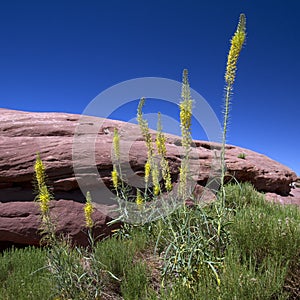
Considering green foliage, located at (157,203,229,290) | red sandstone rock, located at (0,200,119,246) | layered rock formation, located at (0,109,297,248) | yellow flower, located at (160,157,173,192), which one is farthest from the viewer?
layered rock formation, located at (0,109,297,248)

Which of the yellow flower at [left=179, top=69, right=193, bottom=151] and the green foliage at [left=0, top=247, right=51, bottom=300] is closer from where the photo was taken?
the yellow flower at [left=179, top=69, right=193, bottom=151]

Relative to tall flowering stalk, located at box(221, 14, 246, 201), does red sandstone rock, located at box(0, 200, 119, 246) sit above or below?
below

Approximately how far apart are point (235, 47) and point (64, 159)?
4.39 m

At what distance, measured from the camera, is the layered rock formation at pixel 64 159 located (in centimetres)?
600

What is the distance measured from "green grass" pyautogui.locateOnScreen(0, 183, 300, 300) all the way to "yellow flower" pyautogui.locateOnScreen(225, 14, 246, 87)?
4.57 ft

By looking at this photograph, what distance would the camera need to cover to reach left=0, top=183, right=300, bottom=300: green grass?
2.51 m

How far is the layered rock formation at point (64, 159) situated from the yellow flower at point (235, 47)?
12.6 feet

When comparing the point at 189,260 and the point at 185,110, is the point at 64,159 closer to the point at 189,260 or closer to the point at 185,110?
the point at 185,110

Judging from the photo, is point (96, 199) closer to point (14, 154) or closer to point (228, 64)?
point (14, 154)

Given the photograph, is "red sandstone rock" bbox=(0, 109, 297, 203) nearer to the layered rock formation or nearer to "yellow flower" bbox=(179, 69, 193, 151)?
the layered rock formation

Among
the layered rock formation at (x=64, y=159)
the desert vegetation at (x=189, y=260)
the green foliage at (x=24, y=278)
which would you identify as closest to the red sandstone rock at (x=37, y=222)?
the layered rock formation at (x=64, y=159)

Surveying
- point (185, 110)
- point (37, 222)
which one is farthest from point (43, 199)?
point (37, 222)

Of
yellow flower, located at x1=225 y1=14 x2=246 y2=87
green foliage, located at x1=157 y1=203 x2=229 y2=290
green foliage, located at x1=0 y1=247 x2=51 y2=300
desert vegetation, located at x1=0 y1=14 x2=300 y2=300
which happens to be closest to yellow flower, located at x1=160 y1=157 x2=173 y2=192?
desert vegetation, located at x1=0 y1=14 x2=300 y2=300

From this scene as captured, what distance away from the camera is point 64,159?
6.15m
